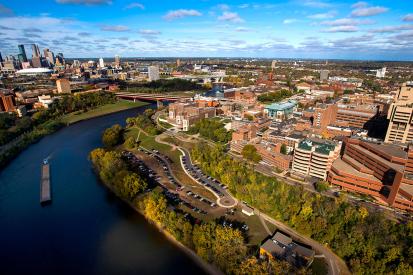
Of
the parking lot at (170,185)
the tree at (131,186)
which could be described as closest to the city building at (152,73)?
the parking lot at (170,185)

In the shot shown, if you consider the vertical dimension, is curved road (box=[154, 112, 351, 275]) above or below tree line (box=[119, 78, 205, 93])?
below

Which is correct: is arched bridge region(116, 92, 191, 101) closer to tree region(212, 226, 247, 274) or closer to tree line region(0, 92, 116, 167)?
tree line region(0, 92, 116, 167)

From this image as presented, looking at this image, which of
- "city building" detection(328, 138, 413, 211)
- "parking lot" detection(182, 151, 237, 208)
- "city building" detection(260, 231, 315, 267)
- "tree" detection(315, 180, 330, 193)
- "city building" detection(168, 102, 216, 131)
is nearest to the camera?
"city building" detection(260, 231, 315, 267)

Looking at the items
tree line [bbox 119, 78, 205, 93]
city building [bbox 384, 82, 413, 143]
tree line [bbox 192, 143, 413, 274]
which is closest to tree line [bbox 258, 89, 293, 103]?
tree line [bbox 119, 78, 205, 93]

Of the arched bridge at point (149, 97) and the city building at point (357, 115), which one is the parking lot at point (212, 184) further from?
the arched bridge at point (149, 97)

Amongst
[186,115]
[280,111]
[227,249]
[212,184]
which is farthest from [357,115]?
[227,249]

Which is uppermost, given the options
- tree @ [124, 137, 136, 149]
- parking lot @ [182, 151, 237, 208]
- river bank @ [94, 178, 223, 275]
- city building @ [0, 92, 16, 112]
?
city building @ [0, 92, 16, 112]

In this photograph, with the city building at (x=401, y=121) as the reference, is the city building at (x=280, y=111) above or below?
below
